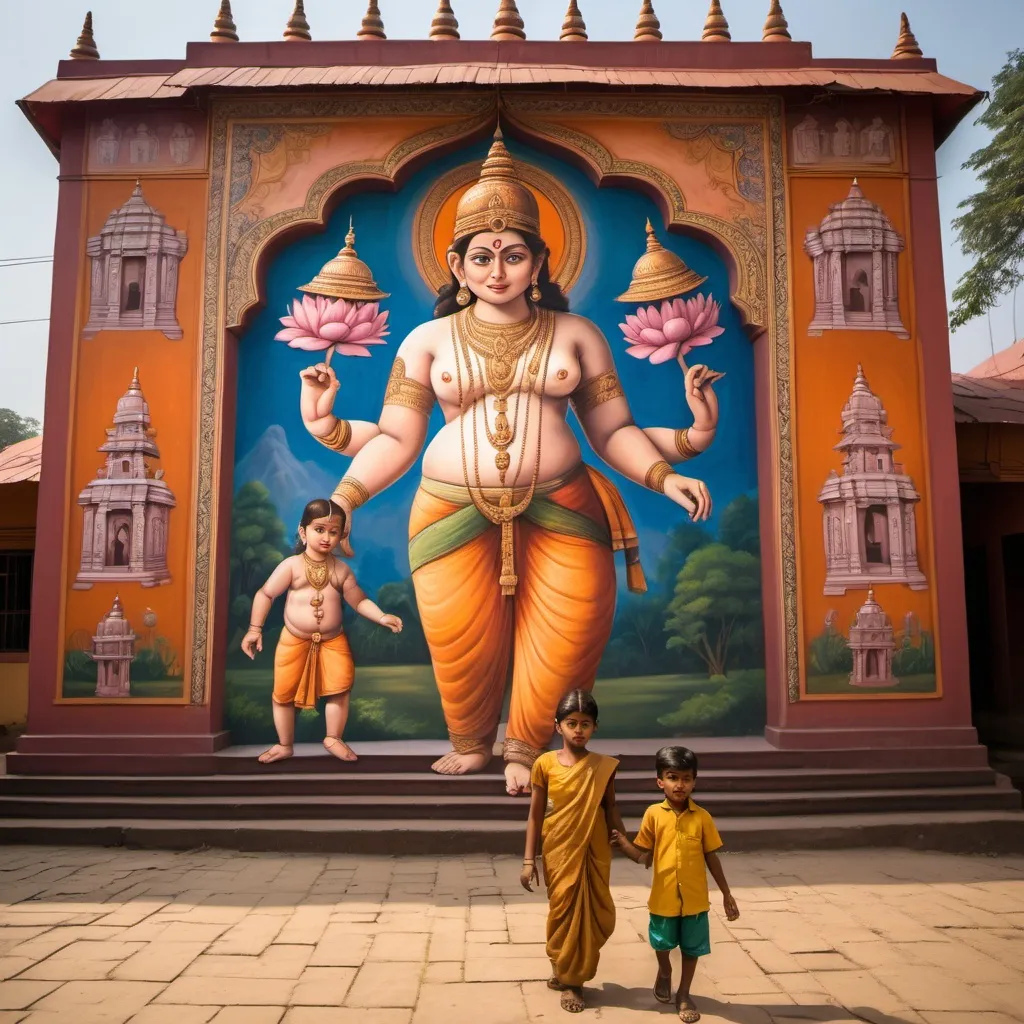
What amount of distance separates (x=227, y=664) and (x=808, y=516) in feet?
14.7

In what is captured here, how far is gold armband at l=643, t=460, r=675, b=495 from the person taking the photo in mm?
6941

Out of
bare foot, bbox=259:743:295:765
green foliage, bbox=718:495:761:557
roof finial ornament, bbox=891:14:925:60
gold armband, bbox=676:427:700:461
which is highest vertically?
roof finial ornament, bbox=891:14:925:60

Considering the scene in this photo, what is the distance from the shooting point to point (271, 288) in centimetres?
725

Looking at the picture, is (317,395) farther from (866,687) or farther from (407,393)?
(866,687)

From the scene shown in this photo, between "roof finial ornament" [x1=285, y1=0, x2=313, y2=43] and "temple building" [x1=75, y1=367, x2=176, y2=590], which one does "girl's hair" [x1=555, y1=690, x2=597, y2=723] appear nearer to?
"temple building" [x1=75, y1=367, x2=176, y2=590]

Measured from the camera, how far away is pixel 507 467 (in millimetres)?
6730

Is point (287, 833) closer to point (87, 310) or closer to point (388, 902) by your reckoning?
point (388, 902)

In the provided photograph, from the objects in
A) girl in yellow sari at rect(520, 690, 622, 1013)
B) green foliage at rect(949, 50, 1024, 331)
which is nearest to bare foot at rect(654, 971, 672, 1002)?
girl in yellow sari at rect(520, 690, 622, 1013)

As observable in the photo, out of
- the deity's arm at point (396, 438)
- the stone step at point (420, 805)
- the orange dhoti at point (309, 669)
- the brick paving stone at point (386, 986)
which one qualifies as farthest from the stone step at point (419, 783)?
the brick paving stone at point (386, 986)

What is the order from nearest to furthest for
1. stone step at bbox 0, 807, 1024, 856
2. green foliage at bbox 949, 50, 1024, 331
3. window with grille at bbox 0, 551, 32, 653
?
stone step at bbox 0, 807, 1024, 856 < window with grille at bbox 0, 551, 32, 653 < green foliage at bbox 949, 50, 1024, 331

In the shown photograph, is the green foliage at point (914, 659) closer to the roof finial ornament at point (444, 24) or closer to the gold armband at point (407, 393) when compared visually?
the gold armband at point (407, 393)

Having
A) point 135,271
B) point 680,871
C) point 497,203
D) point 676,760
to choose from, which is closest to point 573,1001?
point 680,871

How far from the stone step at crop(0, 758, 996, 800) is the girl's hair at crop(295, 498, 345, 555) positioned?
1.72 meters

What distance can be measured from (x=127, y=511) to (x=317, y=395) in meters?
1.64
